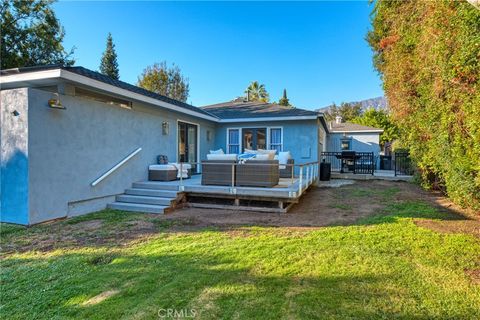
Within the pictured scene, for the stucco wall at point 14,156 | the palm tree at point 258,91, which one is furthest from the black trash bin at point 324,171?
the palm tree at point 258,91

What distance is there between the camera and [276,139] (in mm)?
11914

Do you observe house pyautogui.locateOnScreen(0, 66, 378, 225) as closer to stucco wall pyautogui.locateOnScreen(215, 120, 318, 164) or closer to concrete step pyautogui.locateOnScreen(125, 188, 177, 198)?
concrete step pyautogui.locateOnScreen(125, 188, 177, 198)

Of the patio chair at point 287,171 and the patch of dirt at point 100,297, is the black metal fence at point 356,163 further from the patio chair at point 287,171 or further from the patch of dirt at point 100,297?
the patch of dirt at point 100,297

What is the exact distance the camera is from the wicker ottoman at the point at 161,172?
8.37m

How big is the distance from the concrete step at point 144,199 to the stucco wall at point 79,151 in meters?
0.24

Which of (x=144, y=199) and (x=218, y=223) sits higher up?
(x=144, y=199)

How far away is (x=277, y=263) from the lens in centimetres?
338

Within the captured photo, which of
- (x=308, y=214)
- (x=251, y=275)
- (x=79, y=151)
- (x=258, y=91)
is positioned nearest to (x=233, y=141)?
(x=308, y=214)

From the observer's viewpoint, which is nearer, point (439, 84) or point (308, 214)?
point (439, 84)

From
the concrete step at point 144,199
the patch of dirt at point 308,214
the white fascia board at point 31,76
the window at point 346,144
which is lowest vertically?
the patch of dirt at point 308,214

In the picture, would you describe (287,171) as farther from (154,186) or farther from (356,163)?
(356,163)

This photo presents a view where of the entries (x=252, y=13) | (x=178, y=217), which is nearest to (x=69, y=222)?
(x=178, y=217)

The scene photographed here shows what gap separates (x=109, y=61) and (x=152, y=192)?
2953 centimetres

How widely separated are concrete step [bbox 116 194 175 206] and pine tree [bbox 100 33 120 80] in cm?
2825
